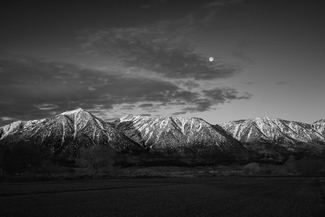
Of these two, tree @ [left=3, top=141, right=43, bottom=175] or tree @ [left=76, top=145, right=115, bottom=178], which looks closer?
tree @ [left=3, top=141, right=43, bottom=175]

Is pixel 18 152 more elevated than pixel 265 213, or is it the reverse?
pixel 18 152

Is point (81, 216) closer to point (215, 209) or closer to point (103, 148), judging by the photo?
point (215, 209)

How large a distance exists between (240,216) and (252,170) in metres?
168

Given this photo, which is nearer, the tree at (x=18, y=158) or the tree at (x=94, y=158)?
the tree at (x=18, y=158)

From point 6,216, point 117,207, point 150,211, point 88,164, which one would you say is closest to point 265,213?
point 150,211

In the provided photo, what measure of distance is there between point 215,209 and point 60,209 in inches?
609

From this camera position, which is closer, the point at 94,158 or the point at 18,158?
the point at 18,158

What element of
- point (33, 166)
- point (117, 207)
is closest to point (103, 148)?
point (33, 166)

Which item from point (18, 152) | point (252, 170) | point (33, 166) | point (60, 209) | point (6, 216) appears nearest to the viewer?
point (6, 216)

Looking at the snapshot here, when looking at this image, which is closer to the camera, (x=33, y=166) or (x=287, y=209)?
(x=287, y=209)

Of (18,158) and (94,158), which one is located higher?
(18,158)

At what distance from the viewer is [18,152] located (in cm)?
11800

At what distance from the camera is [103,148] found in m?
127

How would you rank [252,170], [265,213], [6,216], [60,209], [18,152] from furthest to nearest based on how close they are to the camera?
[252,170]
[18,152]
[60,209]
[265,213]
[6,216]
